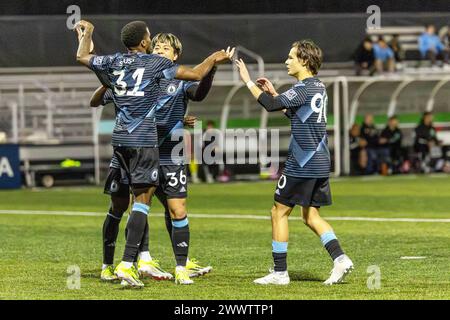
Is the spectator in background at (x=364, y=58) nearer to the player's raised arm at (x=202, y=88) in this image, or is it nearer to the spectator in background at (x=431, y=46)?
the spectator in background at (x=431, y=46)

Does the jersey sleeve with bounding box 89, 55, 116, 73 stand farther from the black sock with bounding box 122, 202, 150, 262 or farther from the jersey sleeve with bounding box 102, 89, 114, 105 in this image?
the black sock with bounding box 122, 202, 150, 262

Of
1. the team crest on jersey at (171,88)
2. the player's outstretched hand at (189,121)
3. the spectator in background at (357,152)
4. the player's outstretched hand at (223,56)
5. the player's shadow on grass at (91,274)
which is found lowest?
the spectator in background at (357,152)

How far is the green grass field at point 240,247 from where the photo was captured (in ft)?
36.7

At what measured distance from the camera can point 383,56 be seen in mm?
34625

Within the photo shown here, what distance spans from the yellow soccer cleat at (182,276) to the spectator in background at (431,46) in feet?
81.8

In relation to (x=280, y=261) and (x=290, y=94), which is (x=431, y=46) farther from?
(x=280, y=261)

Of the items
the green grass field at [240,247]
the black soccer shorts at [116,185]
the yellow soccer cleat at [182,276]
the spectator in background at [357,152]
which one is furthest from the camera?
the spectator in background at [357,152]

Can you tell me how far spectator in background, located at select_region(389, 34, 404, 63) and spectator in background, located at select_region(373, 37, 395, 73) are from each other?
0.77 feet

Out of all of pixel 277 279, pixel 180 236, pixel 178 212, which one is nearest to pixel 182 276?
pixel 180 236

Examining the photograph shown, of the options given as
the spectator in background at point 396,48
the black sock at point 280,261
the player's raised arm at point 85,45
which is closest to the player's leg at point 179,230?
the black sock at point 280,261
